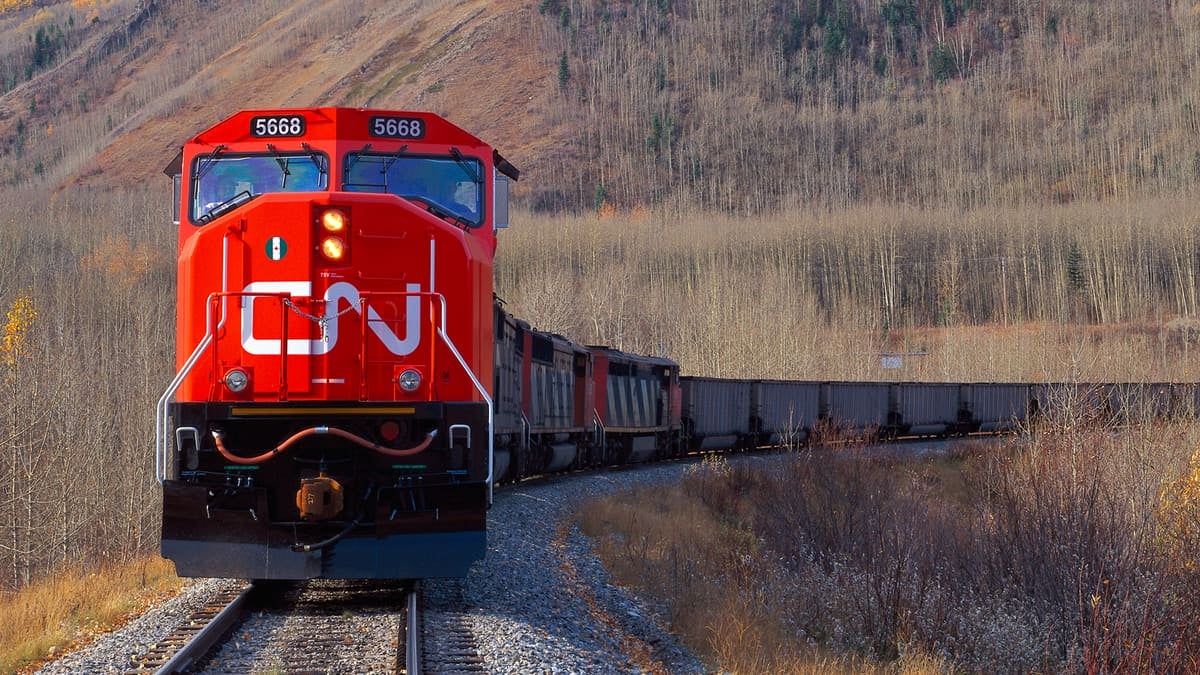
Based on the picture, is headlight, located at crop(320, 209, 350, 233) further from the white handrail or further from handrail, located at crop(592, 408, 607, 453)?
handrail, located at crop(592, 408, 607, 453)

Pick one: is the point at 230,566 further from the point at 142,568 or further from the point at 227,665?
the point at 142,568

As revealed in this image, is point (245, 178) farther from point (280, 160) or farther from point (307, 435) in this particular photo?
point (307, 435)

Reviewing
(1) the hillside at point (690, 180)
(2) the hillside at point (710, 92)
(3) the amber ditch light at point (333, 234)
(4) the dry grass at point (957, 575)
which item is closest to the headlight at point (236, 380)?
Result: (3) the amber ditch light at point (333, 234)

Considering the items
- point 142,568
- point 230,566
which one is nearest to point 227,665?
point 230,566

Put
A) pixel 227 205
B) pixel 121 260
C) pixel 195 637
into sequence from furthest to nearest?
pixel 121 260
pixel 227 205
pixel 195 637

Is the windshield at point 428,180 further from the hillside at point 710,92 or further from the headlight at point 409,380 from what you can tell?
the hillside at point 710,92

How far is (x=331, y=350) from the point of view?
9695mm

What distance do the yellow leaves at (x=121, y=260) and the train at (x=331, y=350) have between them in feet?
193

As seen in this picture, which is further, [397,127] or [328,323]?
[397,127]

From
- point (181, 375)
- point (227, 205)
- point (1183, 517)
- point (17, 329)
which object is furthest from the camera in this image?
point (17, 329)

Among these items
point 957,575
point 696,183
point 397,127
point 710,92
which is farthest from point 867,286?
point 397,127

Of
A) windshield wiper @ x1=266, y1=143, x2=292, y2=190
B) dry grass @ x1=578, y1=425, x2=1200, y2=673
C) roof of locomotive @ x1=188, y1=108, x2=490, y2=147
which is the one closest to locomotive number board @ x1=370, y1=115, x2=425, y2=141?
roof of locomotive @ x1=188, y1=108, x2=490, y2=147

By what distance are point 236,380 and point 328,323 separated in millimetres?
874

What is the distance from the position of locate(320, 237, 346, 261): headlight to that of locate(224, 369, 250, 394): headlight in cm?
120
